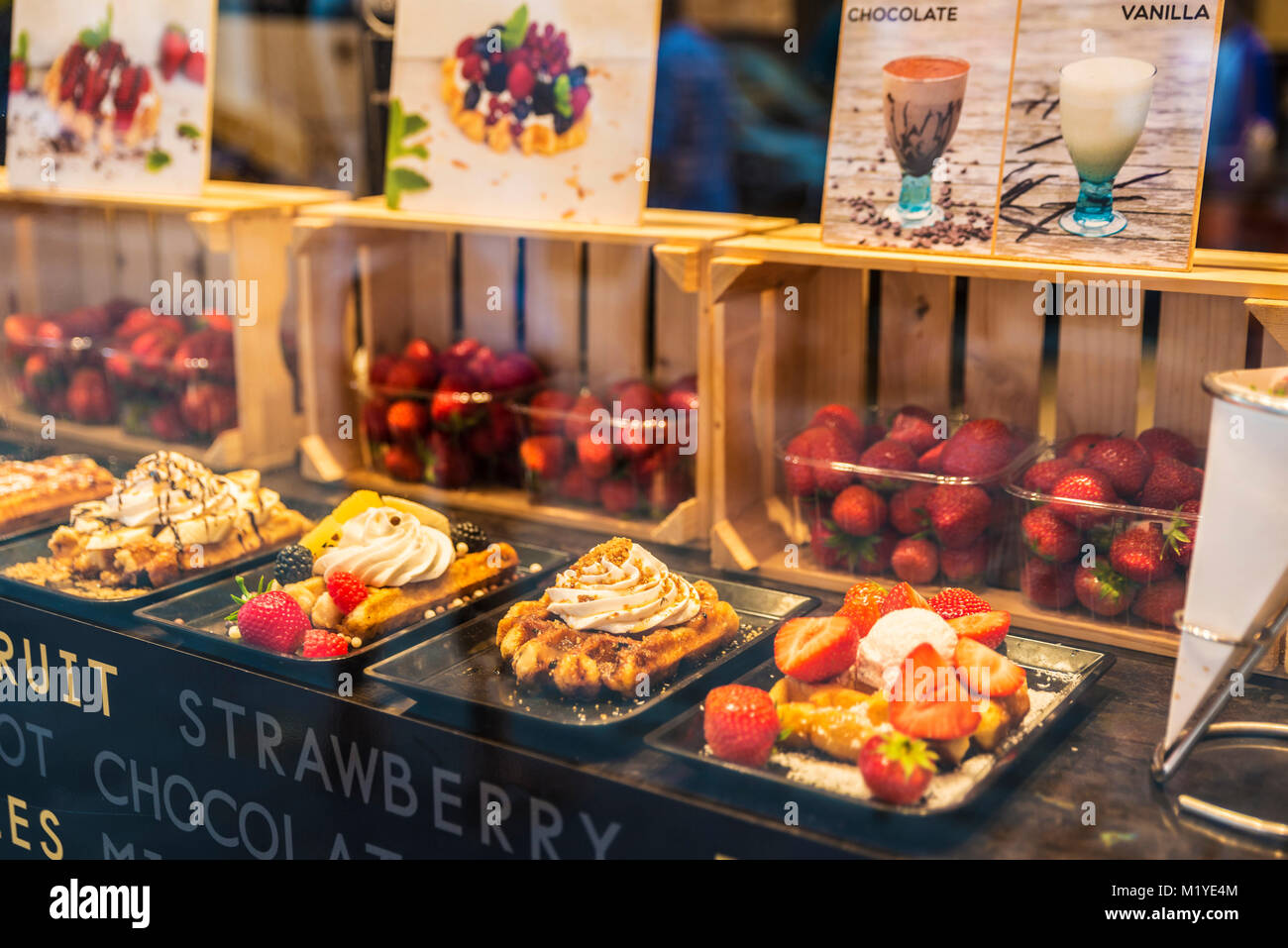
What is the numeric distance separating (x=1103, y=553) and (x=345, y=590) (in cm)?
95

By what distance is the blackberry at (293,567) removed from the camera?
5.74 feet

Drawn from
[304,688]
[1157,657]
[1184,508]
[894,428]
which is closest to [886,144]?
[894,428]

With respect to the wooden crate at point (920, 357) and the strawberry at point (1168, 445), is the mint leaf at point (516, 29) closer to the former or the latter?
the wooden crate at point (920, 357)

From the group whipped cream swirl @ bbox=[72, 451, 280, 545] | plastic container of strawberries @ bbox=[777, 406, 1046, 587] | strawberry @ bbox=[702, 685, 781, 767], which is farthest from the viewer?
whipped cream swirl @ bbox=[72, 451, 280, 545]

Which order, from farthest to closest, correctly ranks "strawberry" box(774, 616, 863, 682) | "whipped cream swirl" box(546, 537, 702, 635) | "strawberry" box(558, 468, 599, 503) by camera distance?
1. "strawberry" box(558, 468, 599, 503)
2. "whipped cream swirl" box(546, 537, 702, 635)
3. "strawberry" box(774, 616, 863, 682)

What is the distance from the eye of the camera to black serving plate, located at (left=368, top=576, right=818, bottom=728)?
1.45m

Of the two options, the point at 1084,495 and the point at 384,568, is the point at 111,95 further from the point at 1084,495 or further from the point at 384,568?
the point at 1084,495

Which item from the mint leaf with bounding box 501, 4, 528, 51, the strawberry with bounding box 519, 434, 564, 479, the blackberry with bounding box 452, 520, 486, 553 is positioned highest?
the mint leaf with bounding box 501, 4, 528, 51

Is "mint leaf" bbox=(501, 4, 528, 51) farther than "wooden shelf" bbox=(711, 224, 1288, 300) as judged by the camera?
Yes

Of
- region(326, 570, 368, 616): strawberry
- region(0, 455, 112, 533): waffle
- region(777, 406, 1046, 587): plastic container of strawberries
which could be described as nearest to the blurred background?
region(777, 406, 1046, 587): plastic container of strawberries

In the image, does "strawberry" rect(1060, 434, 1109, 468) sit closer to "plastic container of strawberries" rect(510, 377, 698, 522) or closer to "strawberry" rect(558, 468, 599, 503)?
"plastic container of strawberries" rect(510, 377, 698, 522)

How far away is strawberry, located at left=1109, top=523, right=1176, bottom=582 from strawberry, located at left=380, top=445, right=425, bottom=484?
1.17 m

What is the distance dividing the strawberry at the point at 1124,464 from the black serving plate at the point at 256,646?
2.46 ft

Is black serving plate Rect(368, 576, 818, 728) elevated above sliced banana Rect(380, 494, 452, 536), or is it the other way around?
sliced banana Rect(380, 494, 452, 536)
